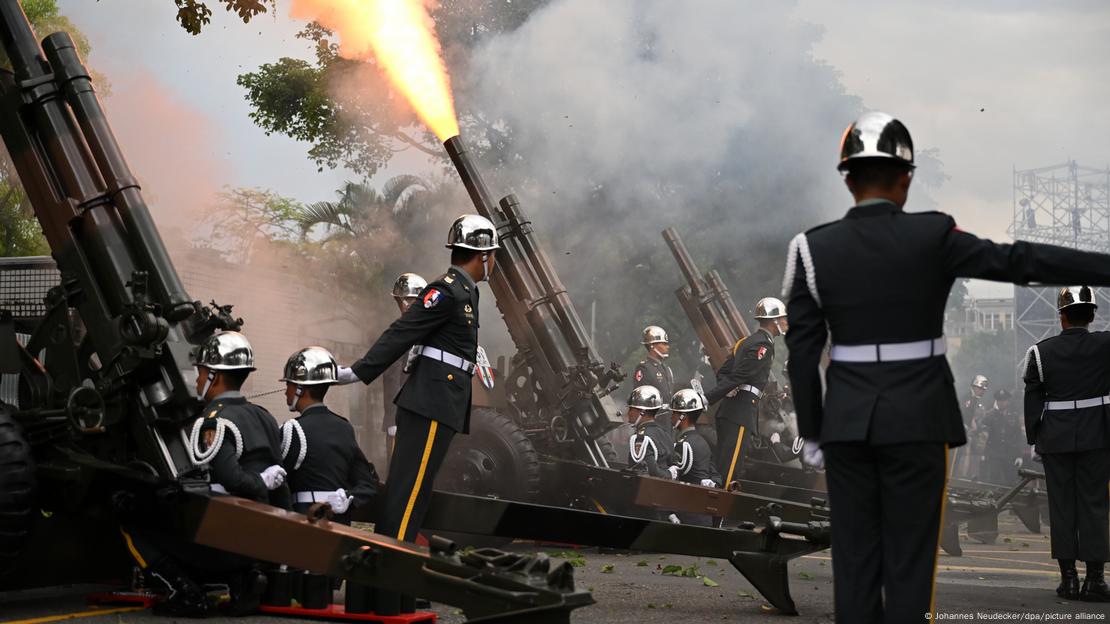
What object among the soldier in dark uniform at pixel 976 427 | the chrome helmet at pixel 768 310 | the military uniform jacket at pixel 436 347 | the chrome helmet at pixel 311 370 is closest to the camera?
the military uniform jacket at pixel 436 347

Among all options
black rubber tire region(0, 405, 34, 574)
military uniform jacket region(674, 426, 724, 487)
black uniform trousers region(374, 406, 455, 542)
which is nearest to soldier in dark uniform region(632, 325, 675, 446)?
military uniform jacket region(674, 426, 724, 487)

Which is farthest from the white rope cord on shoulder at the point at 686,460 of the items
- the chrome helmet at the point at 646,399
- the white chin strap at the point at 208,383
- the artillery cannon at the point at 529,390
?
the white chin strap at the point at 208,383

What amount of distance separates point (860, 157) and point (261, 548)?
9.26ft

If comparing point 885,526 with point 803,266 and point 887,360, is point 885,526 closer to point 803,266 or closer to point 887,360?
point 887,360

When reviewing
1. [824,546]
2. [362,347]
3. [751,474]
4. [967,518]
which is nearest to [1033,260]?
[824,546]

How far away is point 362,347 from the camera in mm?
17250

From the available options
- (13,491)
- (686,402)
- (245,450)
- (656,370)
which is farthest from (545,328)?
(13,491)

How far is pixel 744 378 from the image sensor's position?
12578mm

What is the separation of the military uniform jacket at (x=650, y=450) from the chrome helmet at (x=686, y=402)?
0.53 metres

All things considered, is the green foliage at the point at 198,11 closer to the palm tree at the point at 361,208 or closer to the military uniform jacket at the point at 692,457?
the military uniform jacket at the point at 692,457

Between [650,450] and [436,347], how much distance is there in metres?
4.86

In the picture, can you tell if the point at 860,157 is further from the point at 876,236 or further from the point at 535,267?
the point at 535,267

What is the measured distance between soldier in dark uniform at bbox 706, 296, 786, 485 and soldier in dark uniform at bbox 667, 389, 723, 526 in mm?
194

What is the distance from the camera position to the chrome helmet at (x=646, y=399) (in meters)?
12.1
